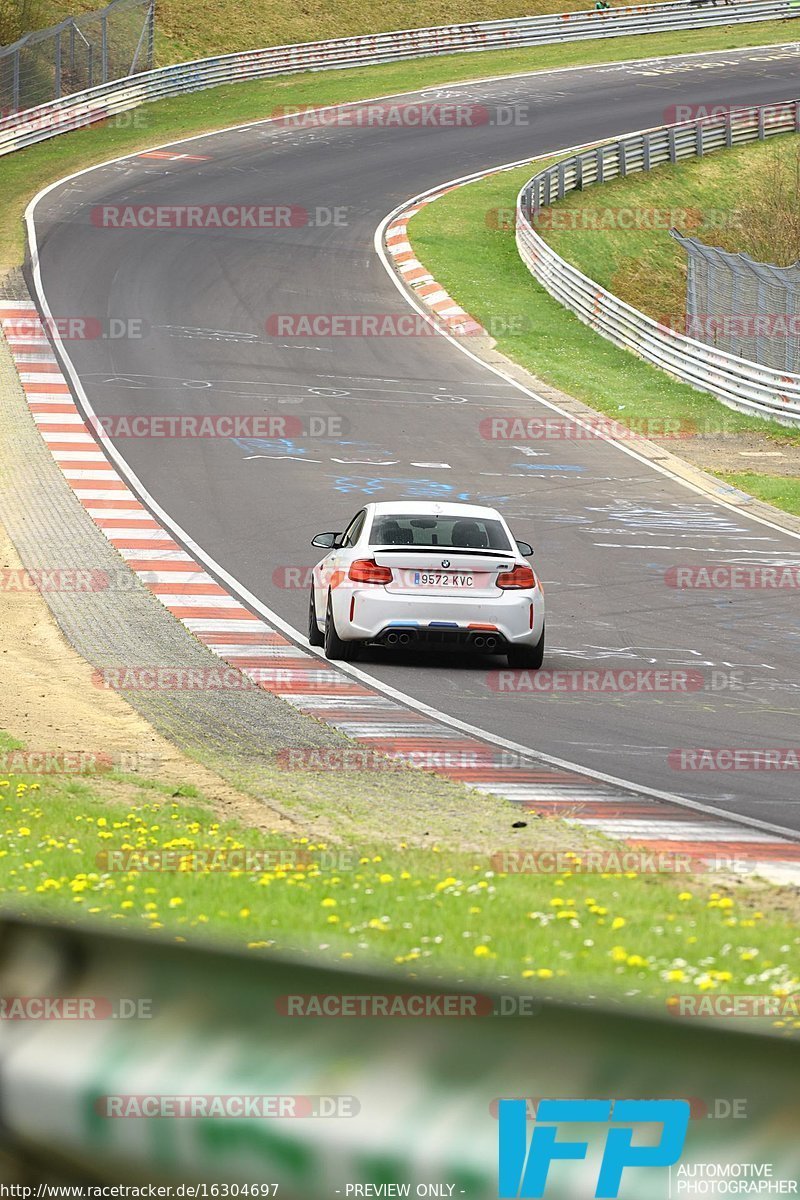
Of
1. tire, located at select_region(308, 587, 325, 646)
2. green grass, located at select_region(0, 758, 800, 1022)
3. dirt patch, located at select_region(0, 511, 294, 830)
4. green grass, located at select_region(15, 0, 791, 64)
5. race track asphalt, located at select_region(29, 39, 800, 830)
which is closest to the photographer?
green grass, located at select_region(0, 758, 800, 1022)

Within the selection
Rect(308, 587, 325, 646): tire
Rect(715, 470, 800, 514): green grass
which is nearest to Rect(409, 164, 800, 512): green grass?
Rect(715, 470, 800, 514): green grass

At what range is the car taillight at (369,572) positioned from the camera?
1530cm

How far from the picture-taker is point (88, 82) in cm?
5597

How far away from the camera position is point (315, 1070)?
10.9 ft

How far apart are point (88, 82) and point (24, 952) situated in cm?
5613

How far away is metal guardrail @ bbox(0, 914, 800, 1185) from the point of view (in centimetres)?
301

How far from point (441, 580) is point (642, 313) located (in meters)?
26.7

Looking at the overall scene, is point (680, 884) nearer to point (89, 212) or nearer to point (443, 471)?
point (443, 471)

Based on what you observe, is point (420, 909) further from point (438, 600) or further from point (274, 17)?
point (274, 17)

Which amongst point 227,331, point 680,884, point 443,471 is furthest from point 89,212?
point 680,884

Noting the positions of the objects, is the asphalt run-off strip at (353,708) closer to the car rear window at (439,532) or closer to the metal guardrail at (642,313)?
the car rear window at (439,532)

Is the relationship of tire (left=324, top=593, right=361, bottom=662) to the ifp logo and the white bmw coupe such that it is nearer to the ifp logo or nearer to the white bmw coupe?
the white bmw coupe

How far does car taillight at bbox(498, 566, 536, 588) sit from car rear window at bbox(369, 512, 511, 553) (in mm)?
326

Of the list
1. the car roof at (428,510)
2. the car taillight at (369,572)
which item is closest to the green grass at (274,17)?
the car roof at (428,510)
